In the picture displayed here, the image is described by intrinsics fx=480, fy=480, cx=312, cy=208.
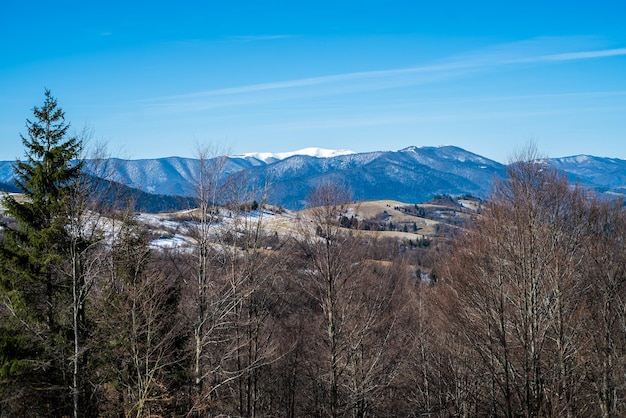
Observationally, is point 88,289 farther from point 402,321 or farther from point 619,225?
point 402,321

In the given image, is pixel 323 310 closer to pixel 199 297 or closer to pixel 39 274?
pixel 199 297

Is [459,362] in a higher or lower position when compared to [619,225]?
lower

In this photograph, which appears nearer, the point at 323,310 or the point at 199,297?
the point at 199,297

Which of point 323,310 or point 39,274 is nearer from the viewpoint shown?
point 39,274

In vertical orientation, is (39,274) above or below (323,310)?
above

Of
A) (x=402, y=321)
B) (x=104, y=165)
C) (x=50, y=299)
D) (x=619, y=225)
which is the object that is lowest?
(x=402, y=321)

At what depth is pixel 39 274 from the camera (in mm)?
17000

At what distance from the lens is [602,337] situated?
964 inches

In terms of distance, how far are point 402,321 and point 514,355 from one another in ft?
87.1

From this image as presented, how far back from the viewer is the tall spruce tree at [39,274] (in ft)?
53.6

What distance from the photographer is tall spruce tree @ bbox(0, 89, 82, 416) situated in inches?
643

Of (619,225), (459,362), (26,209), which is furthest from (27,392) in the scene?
(619,225)

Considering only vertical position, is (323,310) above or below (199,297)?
below

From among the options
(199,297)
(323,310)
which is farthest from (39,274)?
(323,310)
